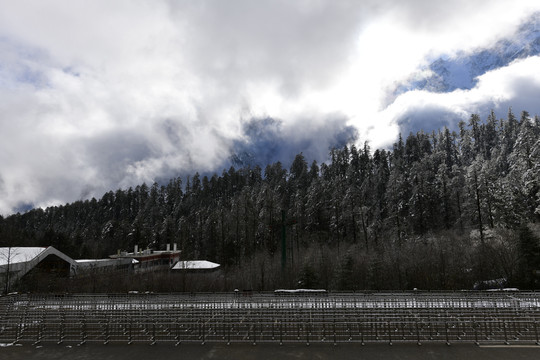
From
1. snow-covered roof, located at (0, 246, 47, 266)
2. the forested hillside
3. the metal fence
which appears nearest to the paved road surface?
the metal fence

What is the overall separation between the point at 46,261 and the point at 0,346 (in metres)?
34.8

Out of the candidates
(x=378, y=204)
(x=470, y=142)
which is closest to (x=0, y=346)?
(x=378, y=204)

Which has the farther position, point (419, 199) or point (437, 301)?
point (419, 199)

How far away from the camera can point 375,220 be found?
6531 cm

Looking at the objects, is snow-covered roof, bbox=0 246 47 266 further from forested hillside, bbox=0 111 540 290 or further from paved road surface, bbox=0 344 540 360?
paved road surface, bbox=0 344 540 360

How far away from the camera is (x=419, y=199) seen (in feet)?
197

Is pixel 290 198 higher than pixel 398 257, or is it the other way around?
pixel 290 198

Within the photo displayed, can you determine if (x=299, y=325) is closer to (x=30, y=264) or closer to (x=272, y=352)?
(x=272, y=352)

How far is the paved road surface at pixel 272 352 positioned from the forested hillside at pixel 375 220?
19678mm

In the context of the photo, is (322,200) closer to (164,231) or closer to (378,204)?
(378,204)

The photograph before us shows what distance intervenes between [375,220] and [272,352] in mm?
57484

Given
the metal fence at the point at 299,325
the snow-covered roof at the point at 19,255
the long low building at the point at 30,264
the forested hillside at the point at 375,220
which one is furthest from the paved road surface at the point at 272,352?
the snow-covered roof at the point at 19,255

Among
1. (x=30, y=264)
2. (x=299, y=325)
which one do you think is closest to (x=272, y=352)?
(x=299, y=325)

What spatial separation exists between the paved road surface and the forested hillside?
64.6ft
